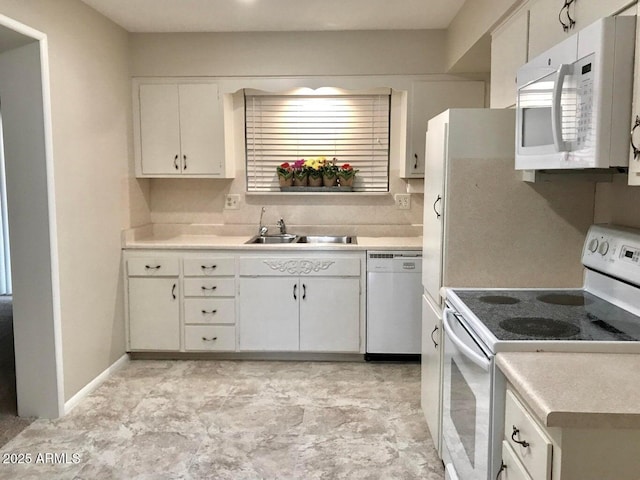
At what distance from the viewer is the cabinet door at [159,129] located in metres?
3.95

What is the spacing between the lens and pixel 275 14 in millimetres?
3461

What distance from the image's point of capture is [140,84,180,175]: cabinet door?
13.0 ft

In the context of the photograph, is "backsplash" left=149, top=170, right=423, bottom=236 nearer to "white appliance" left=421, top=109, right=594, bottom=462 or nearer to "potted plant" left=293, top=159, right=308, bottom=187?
"potted plant" left=293, top=159, right=308, bottom=187

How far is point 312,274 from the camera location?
3.73 m

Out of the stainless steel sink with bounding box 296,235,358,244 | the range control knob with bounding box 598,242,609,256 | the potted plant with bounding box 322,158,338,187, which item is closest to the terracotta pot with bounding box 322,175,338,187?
the potted plant with bounding box 322,158,338,187

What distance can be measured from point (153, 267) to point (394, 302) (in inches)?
68.2

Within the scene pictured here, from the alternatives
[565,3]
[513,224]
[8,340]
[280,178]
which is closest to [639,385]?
[513,224]

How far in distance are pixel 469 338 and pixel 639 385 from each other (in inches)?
23.4

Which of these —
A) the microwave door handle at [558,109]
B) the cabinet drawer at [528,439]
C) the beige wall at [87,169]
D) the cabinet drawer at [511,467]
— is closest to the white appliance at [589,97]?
the microwave door handle at [558,109]

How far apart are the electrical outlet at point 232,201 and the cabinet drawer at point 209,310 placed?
0.88 metres

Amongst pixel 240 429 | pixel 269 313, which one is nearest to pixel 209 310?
pixel 269 313

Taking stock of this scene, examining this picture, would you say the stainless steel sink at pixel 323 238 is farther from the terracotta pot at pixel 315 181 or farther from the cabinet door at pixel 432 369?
the cabinet door at pixel 432 369

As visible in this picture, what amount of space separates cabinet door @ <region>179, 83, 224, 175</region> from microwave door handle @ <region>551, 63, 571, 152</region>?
2.79 meters

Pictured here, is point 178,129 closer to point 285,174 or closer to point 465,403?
point 285,174
